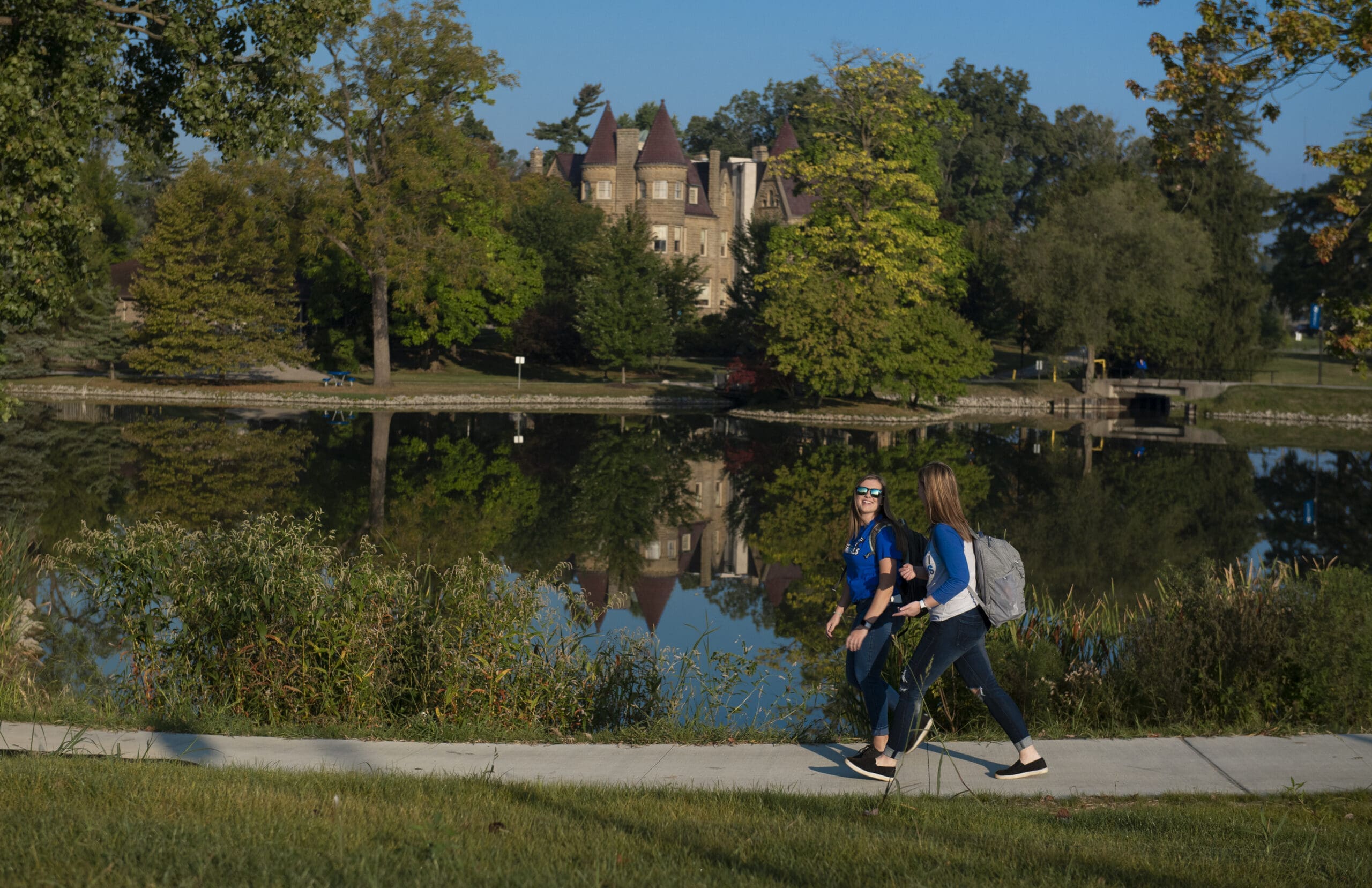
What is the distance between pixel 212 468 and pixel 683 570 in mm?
14328

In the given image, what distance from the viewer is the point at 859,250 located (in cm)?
5038

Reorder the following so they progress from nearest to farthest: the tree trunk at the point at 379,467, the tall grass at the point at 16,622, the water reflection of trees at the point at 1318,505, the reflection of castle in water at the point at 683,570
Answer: the tall grass at the point at 16,622, the reflection of castle in water at the point at 683,570, the water reflection of trees at the point at 1318,505, the tree trunk at the point at 379,467

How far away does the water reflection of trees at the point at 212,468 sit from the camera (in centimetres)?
2320

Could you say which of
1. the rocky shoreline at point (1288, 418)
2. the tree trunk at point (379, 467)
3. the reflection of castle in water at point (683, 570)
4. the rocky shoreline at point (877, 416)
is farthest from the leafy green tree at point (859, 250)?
the reflection of castle in water at point (683, 570)

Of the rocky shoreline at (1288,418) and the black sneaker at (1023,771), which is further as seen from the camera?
the rocky shoreline at (1288,418)

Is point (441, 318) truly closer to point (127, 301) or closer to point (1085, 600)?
point (127, 301)

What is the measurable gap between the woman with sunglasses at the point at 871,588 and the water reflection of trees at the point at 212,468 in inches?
433

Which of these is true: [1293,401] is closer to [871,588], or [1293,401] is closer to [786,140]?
[786,140]

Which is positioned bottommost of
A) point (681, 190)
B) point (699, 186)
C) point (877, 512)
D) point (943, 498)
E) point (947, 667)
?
point (947, 667)

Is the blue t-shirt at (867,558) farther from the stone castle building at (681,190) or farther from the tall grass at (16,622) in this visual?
the stone castle building at (681,190)

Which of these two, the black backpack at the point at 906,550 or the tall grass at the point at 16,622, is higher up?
the black backpack at the point at 906,550

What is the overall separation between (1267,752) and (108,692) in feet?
29.4

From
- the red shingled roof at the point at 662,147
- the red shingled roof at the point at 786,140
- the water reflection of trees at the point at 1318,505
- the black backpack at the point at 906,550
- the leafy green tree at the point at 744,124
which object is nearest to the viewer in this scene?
the black backpack at the point at 906,550

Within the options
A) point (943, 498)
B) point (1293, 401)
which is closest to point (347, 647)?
point (943, 498)
